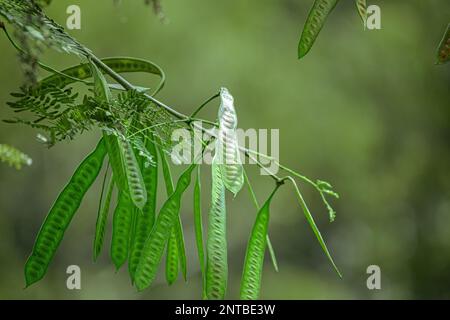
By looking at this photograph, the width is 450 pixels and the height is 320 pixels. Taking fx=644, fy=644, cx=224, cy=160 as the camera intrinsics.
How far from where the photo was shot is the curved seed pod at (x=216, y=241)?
51 cm

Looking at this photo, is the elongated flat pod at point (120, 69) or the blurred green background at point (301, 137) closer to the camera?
the elongated flat pod at point (120, 69)

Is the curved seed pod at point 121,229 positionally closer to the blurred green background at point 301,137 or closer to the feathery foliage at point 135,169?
the feathery foliage at point 135,169

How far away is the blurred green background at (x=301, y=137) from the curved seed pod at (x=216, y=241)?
1871 mm

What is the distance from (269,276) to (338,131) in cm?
63

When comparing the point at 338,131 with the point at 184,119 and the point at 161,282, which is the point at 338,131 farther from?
the point at 184,119

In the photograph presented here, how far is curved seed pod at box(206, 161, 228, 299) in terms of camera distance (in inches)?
20.1

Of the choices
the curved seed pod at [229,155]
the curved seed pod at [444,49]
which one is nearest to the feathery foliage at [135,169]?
the curved seed pod at [229,155]

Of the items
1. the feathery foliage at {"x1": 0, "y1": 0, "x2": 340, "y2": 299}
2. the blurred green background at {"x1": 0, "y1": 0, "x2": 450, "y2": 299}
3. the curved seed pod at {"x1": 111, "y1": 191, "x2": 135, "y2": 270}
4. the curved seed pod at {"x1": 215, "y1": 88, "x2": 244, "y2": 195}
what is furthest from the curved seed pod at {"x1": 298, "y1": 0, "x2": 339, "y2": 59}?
the blurred green background at {"x1": 0, "y1": 0, "x2": 450, "y2": 299}

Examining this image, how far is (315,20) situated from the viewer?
1.88 ft

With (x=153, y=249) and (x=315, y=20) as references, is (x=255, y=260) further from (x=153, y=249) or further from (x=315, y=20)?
(x=315, y=20)

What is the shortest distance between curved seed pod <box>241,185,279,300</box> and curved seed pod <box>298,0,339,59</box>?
0.44 ft

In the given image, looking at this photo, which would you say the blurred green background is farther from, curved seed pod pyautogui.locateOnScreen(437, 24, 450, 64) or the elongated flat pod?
curved seed pod pyautogui.locateOnScreen(437, 24, 450, 64)
